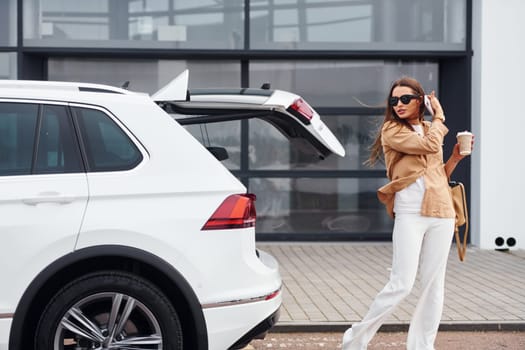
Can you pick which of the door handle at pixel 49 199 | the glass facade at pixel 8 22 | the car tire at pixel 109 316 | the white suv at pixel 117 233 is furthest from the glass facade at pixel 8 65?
the car tire at pixel 109 316

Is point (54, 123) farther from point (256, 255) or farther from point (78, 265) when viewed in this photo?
point (256, 255)

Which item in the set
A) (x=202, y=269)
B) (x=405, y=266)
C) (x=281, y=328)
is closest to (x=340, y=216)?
(x=281, y=328)

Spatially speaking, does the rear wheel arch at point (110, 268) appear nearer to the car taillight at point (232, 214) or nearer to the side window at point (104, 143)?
the car taillight at point (232, 214)

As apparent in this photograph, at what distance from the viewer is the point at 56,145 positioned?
15.5ft

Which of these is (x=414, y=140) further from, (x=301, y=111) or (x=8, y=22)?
(x=8, y=22)

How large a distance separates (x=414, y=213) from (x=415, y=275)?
374mm

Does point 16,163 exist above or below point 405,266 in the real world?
above

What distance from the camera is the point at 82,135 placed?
15.6 feet

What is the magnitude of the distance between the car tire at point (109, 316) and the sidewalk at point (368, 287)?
219cm

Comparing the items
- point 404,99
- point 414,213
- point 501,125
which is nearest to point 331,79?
point 501,125

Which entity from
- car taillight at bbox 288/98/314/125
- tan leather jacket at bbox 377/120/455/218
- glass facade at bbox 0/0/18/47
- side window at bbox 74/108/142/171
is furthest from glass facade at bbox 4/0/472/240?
side window at bbox 74/108/142/171

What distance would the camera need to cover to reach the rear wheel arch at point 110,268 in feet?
14.7

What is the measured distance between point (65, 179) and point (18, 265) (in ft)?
1.64

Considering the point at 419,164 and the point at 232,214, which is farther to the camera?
the point at 419,164
